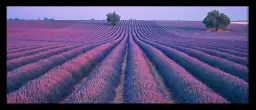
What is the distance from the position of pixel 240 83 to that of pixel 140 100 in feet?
11.1

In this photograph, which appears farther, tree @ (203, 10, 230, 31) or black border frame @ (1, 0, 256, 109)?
tree @ (203, 10, 230, 31)

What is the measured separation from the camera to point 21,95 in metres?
5.67

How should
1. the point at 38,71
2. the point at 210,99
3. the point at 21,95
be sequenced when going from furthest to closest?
the point at 38,71
the point at 21,95
the point at 210,99

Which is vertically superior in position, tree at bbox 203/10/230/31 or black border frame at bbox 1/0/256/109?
tree at bbox 203/10/230/31

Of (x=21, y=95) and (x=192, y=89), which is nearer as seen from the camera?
(x=21, y=95)
